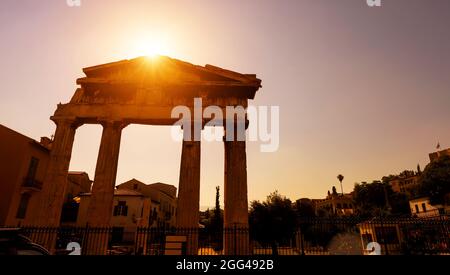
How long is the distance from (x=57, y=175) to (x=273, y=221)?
19.6 m

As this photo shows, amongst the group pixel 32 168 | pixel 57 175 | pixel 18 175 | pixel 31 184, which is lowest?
pixel 57 175

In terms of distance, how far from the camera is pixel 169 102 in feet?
55.0

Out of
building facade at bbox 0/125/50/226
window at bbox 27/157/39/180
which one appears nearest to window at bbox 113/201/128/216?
building facade at bbox 0/125/50/226

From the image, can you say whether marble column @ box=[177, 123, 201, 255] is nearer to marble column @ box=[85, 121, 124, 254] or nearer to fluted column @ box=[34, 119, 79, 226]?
marble column @ box=[85, 121, 124, 254]

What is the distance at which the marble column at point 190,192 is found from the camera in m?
13.3

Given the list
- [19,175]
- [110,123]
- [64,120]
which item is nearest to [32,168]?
[19,175]

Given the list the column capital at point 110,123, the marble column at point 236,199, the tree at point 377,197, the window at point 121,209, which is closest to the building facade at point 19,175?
the column capital at point 110,123

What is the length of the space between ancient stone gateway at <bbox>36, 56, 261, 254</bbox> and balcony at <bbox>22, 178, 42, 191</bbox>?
950cm

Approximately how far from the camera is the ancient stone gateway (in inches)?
586

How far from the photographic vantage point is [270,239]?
2650 cm

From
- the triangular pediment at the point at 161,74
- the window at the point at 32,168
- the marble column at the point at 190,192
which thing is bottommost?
the marble column at the point at 190,192

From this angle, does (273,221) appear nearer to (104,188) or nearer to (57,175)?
(104,188)

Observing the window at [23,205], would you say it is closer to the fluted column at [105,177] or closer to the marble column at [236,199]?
the fluted column at [105,177]

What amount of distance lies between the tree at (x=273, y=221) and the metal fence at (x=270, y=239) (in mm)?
136
